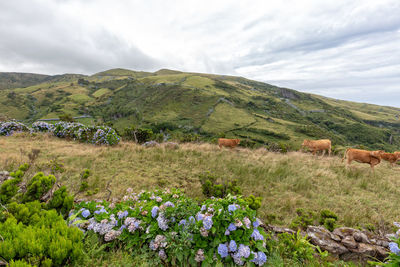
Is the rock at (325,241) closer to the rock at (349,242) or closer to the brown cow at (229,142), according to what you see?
the rock at (349,242)

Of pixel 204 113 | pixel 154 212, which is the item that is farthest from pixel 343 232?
pixel 204 113

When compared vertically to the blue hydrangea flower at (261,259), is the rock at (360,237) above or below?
below

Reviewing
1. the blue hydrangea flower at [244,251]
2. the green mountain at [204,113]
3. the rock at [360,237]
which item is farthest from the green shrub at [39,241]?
the green mountain at [204,113]

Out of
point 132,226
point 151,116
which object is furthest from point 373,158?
point 151,116

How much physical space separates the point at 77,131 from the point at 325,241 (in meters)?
16.4

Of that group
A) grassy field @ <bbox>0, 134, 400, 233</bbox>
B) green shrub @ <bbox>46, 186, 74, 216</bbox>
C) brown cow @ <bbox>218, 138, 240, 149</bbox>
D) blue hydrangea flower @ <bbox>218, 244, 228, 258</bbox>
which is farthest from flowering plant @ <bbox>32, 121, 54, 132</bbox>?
blue hydrangea flower @ <bbox>218, 244, 228, 258</bbox>

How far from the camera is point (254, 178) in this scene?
7.42 metres

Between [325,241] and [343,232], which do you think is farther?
[343,232]

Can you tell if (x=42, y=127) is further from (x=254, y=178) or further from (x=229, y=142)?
(x=254, y=178)

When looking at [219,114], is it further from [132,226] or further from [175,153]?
[132,226]

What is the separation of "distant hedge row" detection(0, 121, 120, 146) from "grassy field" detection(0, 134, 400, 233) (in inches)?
97.3

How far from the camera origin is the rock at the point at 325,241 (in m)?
3.35

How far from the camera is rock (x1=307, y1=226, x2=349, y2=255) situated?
3.35 meters

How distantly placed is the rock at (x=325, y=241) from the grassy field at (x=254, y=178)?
853mm
